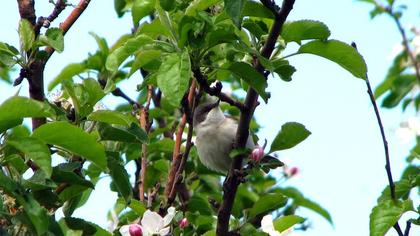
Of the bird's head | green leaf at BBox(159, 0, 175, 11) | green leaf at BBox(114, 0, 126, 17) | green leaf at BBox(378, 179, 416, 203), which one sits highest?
green leaf at BBox(159, 0, 175, 11)

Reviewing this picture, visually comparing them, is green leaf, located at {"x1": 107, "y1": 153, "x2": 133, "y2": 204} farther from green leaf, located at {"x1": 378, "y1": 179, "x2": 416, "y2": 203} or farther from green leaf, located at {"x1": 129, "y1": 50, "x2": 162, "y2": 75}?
green leaf, located at {"x1": 378, "y1": 179, "x2": 416, "y2": 203}

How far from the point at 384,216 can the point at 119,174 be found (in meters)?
0.92

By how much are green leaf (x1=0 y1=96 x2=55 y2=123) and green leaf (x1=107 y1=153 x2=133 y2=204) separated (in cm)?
54

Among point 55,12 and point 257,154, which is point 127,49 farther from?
point 257,154

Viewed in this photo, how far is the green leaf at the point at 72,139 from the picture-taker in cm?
234

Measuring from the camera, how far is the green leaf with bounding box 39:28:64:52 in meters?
2.75

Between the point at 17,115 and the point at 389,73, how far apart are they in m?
3.79

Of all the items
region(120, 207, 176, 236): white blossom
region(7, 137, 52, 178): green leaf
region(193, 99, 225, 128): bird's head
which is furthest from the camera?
region(193, 99, 225, 128): bird's head

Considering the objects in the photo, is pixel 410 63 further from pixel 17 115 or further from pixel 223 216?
pixel 17 115

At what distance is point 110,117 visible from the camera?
Answer: 2635 millimetres

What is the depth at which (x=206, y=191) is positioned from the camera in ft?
16.6

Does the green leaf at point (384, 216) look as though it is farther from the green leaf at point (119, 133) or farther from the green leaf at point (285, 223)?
the green leaf at point (119, 133)

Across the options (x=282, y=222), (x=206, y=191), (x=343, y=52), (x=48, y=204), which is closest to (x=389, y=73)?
(x=206, y=191)

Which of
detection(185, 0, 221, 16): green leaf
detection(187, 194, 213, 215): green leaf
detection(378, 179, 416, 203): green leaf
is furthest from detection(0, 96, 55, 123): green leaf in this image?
detection(187, 194, 213, 215): green leaf
